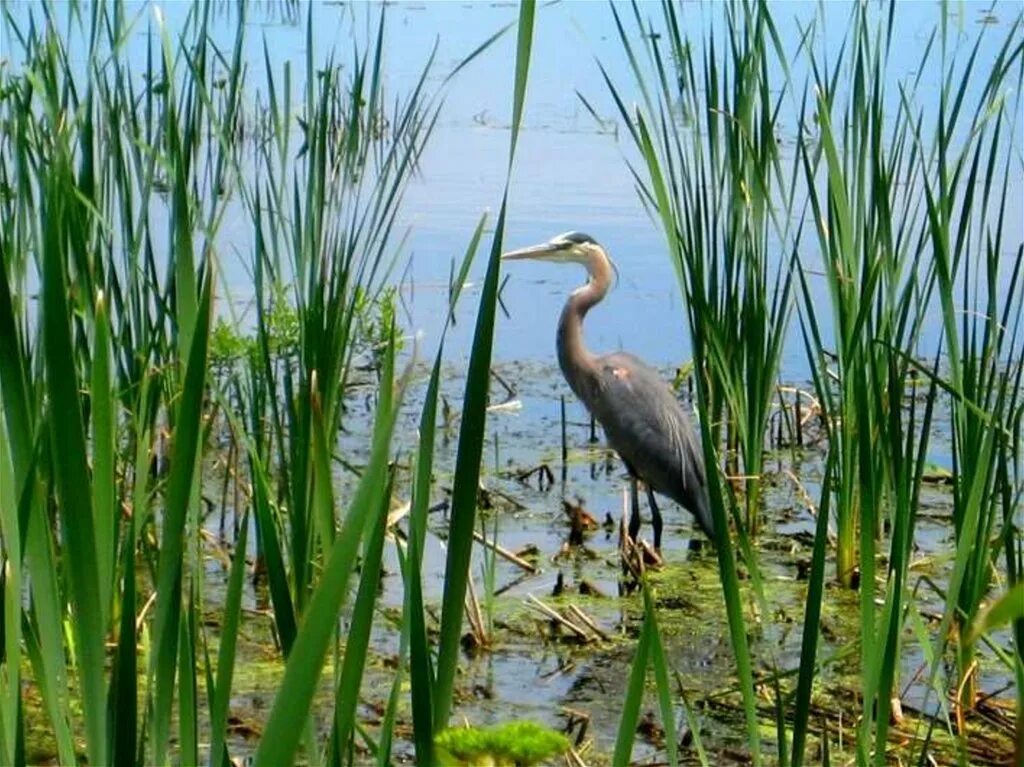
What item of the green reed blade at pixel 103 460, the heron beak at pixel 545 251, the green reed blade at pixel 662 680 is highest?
the green reed blade at pixel 103 460

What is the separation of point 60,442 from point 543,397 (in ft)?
15.0

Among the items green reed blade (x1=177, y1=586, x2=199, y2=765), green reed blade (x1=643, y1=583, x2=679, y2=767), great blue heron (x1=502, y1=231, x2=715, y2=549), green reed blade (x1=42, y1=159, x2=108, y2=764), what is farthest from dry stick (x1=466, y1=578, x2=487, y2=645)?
green reed blade (x1=42, y1=159, x2=108, y2=764)

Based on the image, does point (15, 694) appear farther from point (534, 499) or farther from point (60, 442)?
point (534, 499)

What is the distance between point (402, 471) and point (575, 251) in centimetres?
153

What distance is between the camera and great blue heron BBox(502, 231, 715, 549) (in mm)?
4727

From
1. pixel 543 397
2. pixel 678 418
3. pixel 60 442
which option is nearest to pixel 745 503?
pixel 678 418

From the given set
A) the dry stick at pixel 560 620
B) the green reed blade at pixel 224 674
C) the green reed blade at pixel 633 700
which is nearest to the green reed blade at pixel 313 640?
the green reed blade at pixel 224 674

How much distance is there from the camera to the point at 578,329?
17.7ft

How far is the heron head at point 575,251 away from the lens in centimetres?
555

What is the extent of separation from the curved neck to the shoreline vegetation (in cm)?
32

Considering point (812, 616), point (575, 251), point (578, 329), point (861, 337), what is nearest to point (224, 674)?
point (812, 616)

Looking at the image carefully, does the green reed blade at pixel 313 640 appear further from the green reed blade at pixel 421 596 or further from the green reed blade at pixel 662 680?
the green reed blade at pixel 662 680

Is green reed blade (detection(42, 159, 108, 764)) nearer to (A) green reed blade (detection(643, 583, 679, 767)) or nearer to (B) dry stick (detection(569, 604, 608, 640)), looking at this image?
(A) green reed blade (detection(643, 583, 679, 767))

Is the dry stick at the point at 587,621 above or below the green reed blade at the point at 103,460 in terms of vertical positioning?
below
